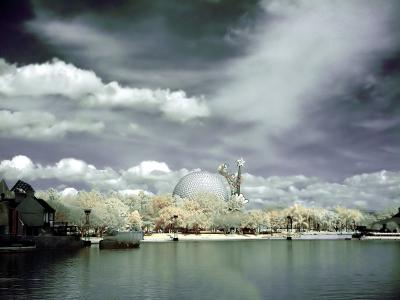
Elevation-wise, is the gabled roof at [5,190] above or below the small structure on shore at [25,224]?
above

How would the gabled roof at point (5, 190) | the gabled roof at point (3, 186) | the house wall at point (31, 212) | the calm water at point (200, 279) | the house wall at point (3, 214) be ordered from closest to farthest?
the calm water at point (200, 279) < the house wall at point (3, 214) < the house wall at point (31, 212) < the gabled roof at point (5, 190) < the gabled roof at point (3, 186)

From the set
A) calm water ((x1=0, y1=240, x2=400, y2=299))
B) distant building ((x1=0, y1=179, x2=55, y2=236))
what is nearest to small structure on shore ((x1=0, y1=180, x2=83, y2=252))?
distant building ((x1=0, y1=179, x2=55, y2=236))

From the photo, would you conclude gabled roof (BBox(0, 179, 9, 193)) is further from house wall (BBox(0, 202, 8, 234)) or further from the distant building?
house wall (BBox(0, 202, 8, 234))

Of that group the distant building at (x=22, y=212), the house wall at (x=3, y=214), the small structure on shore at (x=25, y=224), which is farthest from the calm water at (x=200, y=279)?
the distant building at (x=22, y=212)

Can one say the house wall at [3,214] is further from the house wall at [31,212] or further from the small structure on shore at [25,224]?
the house wall at [31,212]

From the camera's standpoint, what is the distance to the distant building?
4493 inches

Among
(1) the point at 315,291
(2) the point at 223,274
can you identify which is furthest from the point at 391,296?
(2) the point at 223,274

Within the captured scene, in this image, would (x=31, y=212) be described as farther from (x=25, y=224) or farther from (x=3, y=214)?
(x=3, y=214)

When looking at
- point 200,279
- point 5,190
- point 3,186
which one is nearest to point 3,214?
point 5,190

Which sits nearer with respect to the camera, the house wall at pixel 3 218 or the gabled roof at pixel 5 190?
the house wall at pixel 3 218

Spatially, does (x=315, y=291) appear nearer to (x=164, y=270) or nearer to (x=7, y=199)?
(x=164, y=270)

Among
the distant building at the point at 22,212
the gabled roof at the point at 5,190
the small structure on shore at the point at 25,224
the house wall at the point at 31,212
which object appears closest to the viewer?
the small structure on shore at the point at 25,224

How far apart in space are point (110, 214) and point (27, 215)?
44326mm

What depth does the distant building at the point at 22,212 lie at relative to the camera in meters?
114
